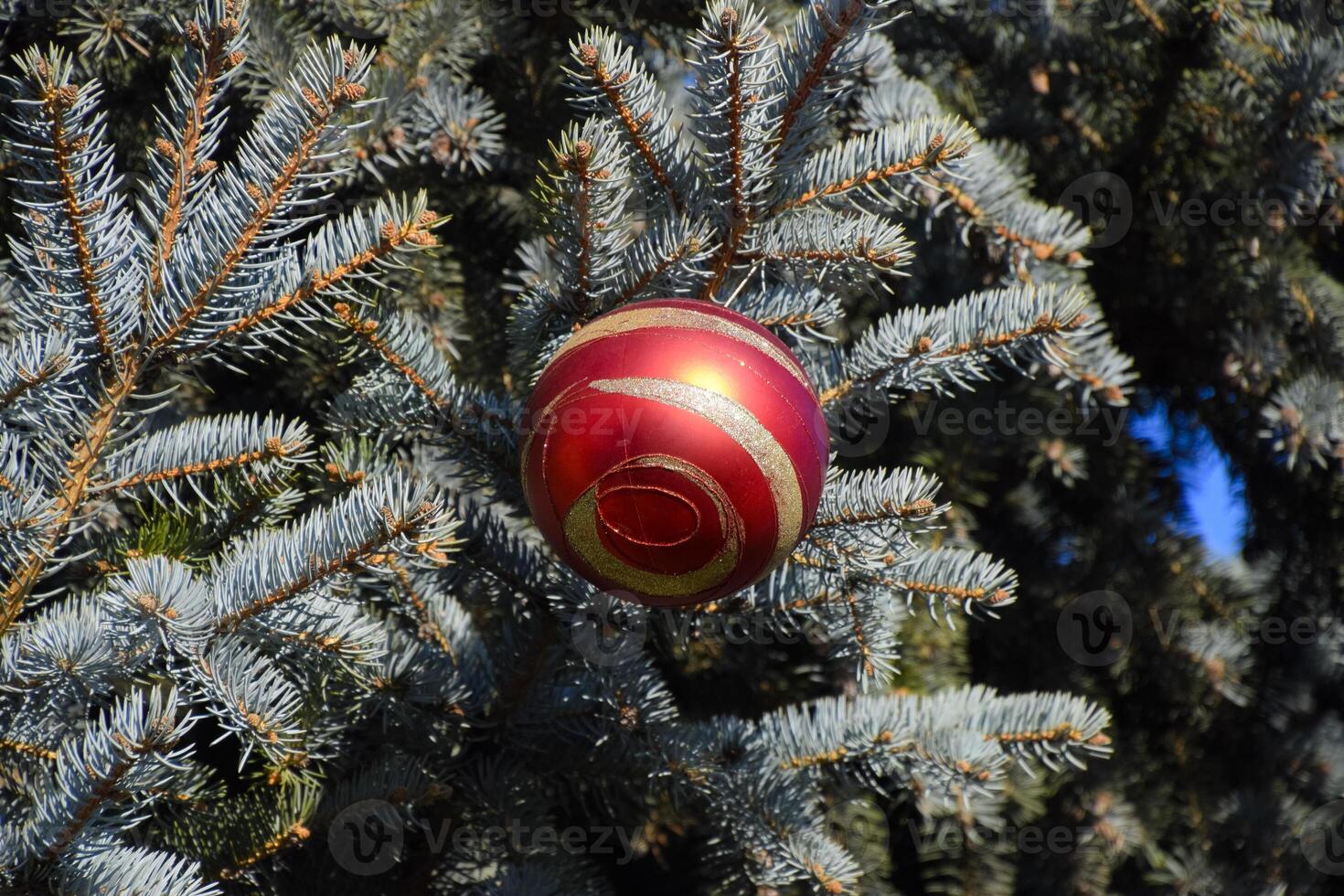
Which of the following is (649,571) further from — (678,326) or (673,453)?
(678,326)

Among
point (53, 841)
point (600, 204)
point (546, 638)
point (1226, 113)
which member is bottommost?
point (53, 841)

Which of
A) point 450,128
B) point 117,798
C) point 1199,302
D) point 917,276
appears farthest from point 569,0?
point 117,798

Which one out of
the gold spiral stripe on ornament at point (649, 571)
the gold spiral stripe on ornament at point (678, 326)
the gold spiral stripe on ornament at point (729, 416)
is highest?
the gold spiral stripe on ornament at point (678, 326)

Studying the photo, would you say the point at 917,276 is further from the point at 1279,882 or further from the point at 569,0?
the point at 1279,882

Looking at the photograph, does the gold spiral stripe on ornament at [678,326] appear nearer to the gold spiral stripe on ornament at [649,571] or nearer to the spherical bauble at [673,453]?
the spherical bauble at [673,453]

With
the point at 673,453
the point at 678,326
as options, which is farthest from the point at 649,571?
the point at 678,326

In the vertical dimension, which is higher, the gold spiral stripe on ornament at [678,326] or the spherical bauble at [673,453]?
the gold spiral stripe on ornament at [678,326]

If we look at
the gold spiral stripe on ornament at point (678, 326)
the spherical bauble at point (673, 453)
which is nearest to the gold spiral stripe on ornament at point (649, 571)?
the spherical bauble at point (673, 453)
